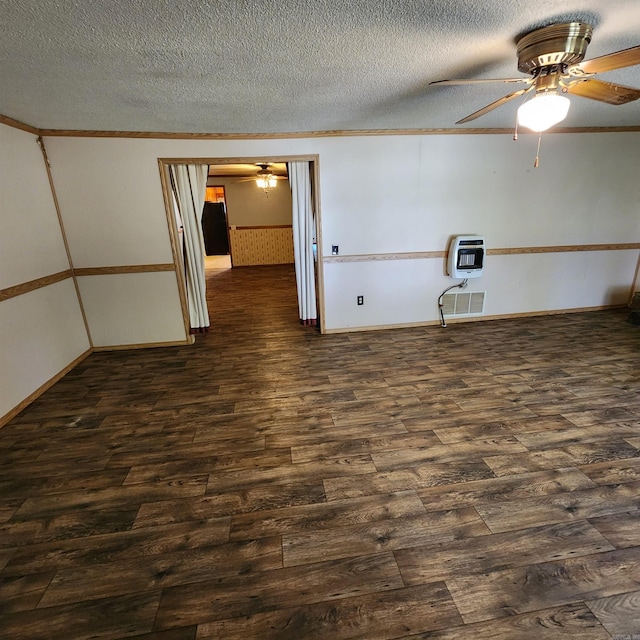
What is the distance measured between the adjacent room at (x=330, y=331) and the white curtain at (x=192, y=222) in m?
0.03

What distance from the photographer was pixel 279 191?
8.83 m

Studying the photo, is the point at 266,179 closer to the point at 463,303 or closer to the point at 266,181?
the point at 266,181

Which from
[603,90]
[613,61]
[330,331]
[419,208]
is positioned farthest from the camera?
[330,331]

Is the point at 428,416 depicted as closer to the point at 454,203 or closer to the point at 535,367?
the point at 535,367

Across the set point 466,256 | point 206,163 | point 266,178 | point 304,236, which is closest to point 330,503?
point 304,236

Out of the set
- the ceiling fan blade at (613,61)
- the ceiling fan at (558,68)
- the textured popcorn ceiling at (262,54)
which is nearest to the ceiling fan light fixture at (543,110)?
the ceiling fan at (558,68)

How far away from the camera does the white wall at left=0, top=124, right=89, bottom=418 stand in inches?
106

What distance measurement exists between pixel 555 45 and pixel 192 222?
342cm

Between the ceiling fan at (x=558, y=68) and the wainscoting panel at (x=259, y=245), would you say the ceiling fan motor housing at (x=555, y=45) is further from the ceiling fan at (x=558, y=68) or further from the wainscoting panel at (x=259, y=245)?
the wainscoting panel at (x=259, y=245)

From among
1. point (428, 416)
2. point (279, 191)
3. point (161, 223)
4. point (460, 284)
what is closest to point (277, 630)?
point (428, 416)

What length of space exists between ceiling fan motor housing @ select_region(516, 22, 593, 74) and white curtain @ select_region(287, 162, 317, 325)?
7.95 ft

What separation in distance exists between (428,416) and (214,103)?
2.81 meters

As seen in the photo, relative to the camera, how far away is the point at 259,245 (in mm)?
8938

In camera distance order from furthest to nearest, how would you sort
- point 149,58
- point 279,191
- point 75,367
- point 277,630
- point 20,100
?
point 279,191 → point 75,367 → point 20,100 → point 149,58 → point 277,630
